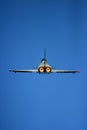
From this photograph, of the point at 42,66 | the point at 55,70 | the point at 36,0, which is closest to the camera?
the point at 42,66

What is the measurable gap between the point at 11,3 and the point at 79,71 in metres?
2.73

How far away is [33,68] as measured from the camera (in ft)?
20.7

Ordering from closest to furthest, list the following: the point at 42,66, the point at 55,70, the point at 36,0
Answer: the point at 42,66, the point at 55,70, the point at 36,0

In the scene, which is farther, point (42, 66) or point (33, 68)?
point (33, 68)

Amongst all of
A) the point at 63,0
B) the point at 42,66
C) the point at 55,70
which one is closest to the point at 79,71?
the point at 55,70

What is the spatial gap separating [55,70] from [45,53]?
645 millimetres

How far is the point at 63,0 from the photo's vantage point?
634cm
